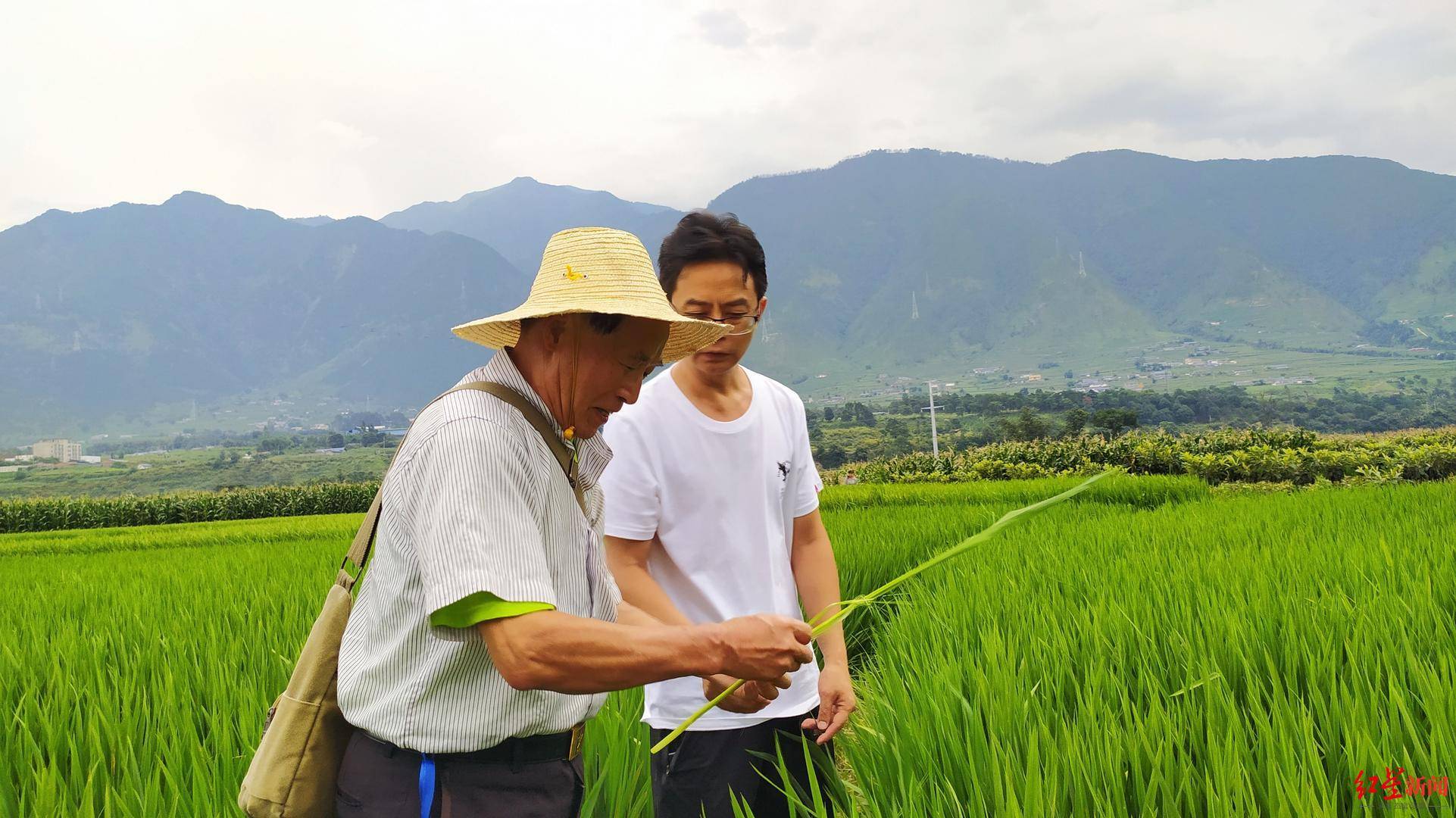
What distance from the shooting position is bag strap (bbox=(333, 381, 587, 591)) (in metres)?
1.16

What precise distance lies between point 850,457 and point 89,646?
131 feet

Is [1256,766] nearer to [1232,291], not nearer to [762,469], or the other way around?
[762,469]

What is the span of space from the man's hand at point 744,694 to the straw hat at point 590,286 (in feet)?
2.23

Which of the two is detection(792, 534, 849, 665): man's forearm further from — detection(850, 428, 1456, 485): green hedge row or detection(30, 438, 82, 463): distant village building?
detection(30, 438, 82, 463): distant village building

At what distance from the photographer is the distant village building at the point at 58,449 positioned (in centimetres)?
13315

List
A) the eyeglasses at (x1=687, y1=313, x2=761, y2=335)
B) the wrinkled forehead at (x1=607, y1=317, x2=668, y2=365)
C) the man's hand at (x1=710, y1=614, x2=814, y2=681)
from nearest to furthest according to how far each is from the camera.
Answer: the man's hand at (x1=710, y1=614, x2=814, y2=681) < the wrinkled forehead at (x1=607, y1=317, x2=668, y2=365) < the eyeglasses at (x1=687, y1=313, x2=761, y2=335)

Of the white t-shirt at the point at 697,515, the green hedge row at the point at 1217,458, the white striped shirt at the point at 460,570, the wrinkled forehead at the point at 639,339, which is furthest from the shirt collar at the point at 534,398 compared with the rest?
the green hedge row at the point at 1217,458

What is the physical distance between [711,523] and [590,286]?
741 mm

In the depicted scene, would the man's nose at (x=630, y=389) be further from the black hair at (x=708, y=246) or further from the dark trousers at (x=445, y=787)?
the black hair at (x=708, y=246)

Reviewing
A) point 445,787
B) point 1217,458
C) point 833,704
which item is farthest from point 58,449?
point 445,787

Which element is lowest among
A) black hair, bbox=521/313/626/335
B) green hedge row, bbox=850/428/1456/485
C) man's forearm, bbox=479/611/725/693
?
green hedge row, bbox=850/428/1456/485

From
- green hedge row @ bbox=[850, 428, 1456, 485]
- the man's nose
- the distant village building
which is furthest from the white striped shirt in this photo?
the distant village building

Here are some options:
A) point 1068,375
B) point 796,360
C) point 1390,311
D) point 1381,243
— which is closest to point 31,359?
point 796,360

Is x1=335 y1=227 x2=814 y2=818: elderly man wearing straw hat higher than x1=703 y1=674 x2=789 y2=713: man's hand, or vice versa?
x1=335 y1=227 x2=814 y2=818: elderly man wearing straw hat
